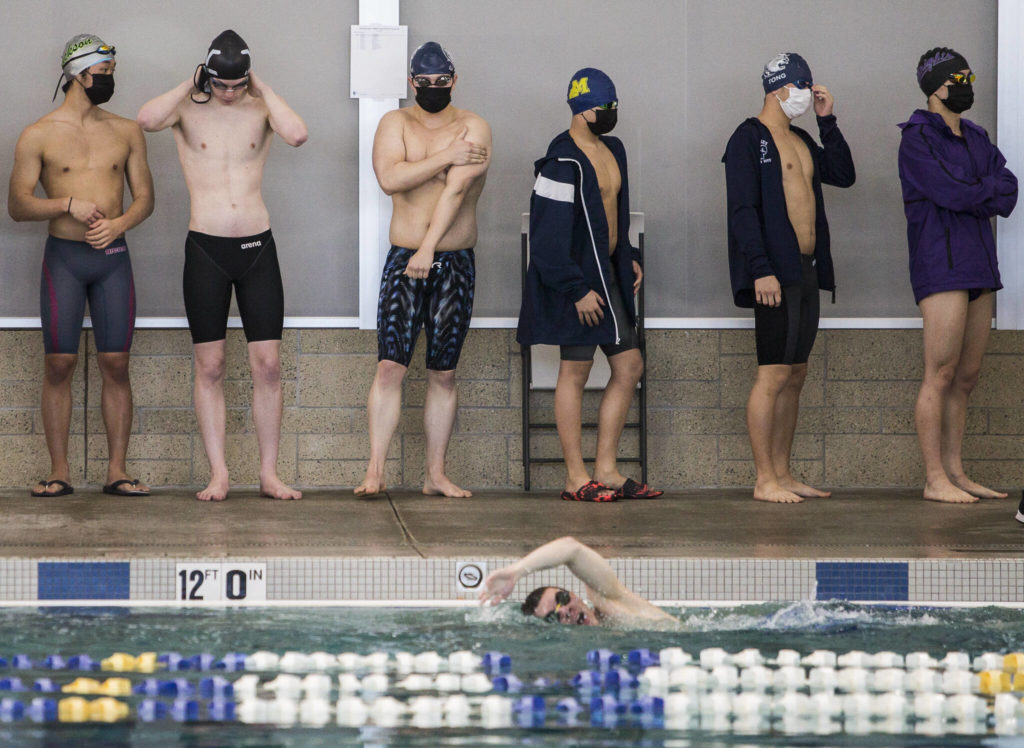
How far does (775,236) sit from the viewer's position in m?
5.91

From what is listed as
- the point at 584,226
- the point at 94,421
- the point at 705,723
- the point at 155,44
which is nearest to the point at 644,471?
the point at 584,226

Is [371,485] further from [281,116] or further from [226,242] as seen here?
[281,116]

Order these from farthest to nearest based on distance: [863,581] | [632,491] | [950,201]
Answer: [632,491]
[950,201]
[863,581]

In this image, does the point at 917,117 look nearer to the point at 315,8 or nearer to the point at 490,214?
the point at 490,214

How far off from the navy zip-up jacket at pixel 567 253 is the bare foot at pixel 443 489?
0.73m

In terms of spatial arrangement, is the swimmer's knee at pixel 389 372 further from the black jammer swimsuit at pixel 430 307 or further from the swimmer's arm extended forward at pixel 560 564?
the swimmer's arm extended forward at pixel 560 564

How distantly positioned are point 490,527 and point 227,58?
227cm

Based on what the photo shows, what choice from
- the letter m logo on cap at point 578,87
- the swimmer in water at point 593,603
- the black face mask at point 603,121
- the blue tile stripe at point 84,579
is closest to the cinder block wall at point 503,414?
the black face mask at point 603,121

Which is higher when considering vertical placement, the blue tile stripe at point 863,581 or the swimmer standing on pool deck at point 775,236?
the swimmer standing on pool deck at point 775,236

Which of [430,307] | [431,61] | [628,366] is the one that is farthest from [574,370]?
[431,61]

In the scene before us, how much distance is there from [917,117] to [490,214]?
2.02m

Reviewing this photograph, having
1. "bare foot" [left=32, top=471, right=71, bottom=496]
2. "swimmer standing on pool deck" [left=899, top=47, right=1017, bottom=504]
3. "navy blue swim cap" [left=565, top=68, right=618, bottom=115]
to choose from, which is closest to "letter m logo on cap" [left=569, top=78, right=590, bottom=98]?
"navy blue swim cap" [left=565, top=68, right=618, bottom=115]

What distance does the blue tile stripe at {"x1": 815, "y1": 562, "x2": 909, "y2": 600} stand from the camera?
4.27 metres

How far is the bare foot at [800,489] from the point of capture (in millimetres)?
6152
